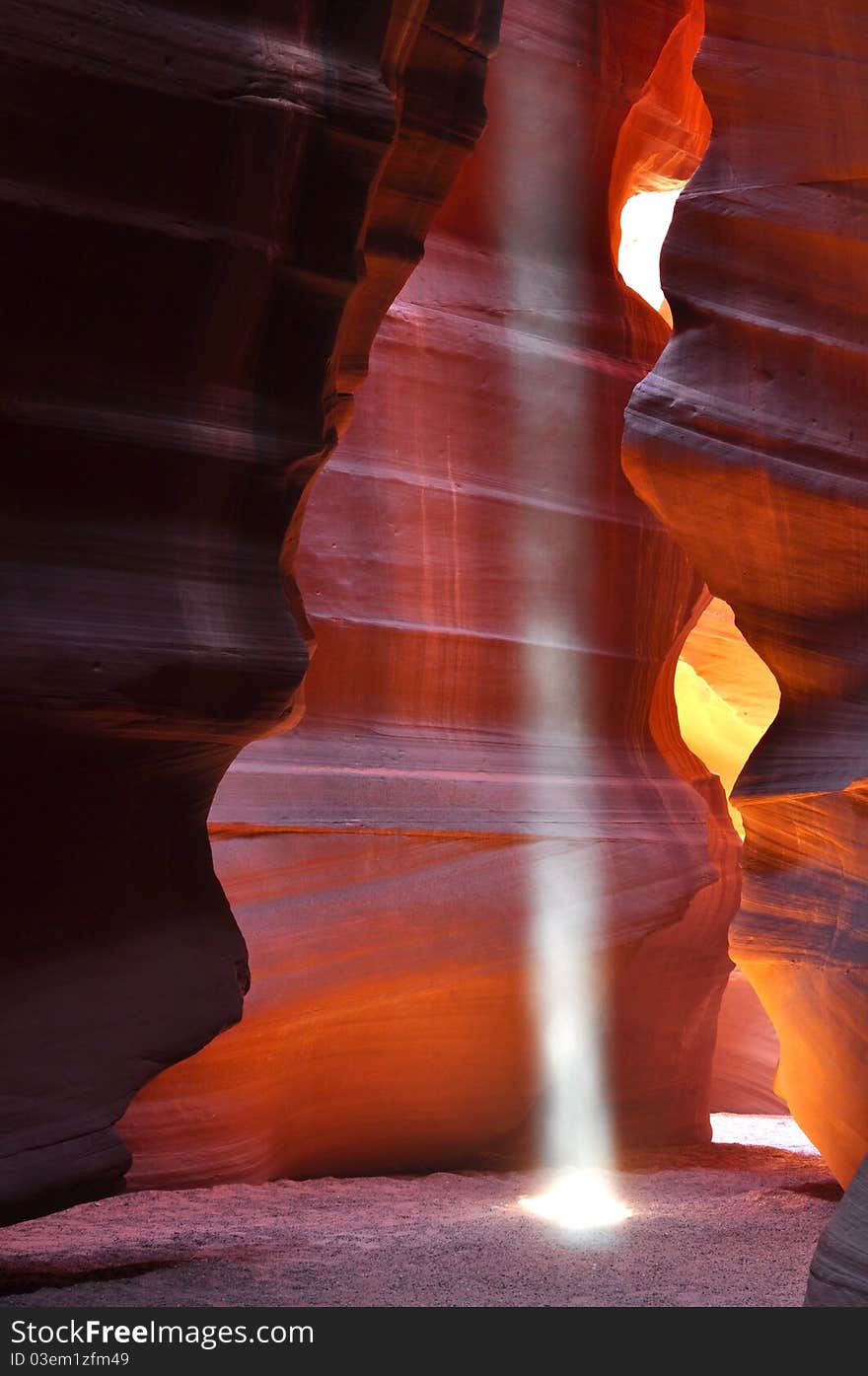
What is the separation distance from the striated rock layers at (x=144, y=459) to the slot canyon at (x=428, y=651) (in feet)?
0.04

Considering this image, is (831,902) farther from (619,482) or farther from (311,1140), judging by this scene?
(619,482)

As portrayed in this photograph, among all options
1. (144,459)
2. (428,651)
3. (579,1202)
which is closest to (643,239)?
(428,651)

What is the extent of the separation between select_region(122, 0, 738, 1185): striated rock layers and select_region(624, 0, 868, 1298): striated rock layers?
1.46 meters

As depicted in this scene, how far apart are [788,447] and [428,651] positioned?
6.94ft

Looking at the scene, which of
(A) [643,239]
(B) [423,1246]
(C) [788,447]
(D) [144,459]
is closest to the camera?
(D) [144,459]

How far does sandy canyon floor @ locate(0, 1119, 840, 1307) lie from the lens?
399 centimetres

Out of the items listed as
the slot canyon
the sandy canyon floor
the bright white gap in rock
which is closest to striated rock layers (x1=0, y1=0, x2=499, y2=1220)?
the slot canyon

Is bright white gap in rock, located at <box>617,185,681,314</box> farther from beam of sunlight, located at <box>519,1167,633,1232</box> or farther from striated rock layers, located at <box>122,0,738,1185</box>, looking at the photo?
beam of sunlight, located at <box>519,1167,633,1232</box>

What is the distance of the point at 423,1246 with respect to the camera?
4.75m

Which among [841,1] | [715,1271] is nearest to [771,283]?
[841,1]

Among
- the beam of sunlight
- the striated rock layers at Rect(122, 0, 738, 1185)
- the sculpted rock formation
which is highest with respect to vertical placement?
the striated rock layers at Rect(122, 0, 738, 1185)

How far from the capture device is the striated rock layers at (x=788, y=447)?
201 inches

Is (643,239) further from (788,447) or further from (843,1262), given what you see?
(843,1262)

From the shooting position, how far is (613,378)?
7.35m
